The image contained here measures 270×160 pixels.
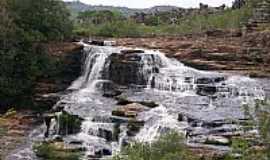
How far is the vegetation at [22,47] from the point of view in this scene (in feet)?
124

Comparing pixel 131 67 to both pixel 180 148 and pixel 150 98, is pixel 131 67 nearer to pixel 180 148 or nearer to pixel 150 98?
pixel 150 98

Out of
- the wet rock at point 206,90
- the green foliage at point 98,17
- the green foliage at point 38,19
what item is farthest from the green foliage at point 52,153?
the green foliage at point 98,17

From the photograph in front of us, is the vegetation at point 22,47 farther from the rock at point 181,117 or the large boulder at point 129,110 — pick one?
the rock at point 181,117

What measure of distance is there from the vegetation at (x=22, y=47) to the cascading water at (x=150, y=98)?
273 cm

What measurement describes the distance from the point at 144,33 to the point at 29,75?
76.1 ft

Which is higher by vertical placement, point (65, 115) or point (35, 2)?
point (35, 2)

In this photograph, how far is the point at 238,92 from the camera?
34438 mm

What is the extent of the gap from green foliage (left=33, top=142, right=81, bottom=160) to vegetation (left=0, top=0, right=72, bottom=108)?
10408 mm

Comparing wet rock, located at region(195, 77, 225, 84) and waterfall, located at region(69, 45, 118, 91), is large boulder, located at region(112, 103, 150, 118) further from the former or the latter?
waterfall, located at region(69, 45, 118, 91)

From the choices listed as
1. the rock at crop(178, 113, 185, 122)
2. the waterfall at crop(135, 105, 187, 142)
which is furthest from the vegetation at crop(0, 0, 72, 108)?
the rock at crop(178, 113, 185, 122)

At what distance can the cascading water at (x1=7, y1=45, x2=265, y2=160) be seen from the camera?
1127 inches

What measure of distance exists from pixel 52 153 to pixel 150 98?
8806mm

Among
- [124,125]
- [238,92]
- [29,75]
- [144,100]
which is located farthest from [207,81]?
[29,75]

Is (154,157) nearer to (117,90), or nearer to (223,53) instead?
(117,90)
